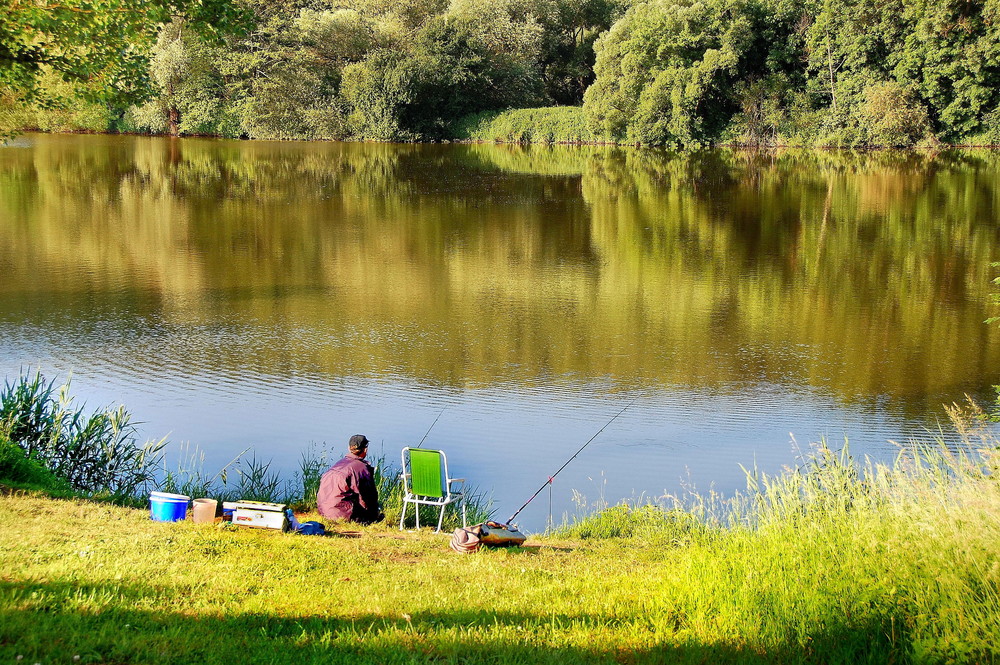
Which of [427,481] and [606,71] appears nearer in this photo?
[427,481]

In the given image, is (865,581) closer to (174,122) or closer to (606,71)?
(606,71)

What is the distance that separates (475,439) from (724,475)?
103 inches

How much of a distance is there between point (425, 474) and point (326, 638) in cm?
316

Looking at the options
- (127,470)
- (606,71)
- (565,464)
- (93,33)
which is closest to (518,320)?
(565,464)

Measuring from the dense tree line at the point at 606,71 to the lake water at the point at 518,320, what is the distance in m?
18.5

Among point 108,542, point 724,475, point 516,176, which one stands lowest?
point 724,475

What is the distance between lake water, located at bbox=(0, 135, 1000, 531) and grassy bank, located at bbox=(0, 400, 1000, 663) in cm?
272

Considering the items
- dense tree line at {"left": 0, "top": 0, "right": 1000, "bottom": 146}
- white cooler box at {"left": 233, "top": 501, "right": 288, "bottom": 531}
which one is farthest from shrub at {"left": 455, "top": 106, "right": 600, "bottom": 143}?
white cooler box at {"left": 233, "top": 501, "right": 288, "bottom": 531}

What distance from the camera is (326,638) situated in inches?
173

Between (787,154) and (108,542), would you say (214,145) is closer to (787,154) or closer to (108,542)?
(787,154)

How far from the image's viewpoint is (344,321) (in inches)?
589

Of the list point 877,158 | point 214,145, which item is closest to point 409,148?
point 214,145

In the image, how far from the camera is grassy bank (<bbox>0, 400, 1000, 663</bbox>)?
14.3 feet

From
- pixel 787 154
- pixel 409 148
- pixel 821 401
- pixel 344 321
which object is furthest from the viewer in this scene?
pixel 409 148
